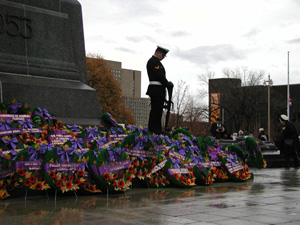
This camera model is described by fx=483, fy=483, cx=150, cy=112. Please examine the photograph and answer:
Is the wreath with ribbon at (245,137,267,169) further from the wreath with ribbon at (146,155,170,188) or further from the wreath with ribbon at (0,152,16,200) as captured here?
the wreath with ribbon at (0,152,16,200)

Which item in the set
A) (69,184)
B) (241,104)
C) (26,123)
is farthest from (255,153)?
(241,104)

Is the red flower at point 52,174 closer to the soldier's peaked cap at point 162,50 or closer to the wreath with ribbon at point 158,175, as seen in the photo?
the wreath with ribbon at point 158,175

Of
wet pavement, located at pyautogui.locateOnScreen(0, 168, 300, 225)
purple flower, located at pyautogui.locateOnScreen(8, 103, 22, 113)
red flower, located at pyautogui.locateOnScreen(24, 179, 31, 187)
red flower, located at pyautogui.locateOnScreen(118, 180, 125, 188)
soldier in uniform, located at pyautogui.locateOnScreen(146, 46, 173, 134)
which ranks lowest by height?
wet pavement, located at pyautogui.locateOnScreen(0, 168, 300, 225)

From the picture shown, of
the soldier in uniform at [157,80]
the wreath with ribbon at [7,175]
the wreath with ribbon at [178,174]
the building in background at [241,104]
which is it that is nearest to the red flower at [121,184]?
the wreath with ribbon at [178,174]

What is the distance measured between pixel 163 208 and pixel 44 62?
5.38 meters

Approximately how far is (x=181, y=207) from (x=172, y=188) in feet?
7.82

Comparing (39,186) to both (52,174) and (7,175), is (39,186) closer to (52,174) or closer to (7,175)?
(52,174)

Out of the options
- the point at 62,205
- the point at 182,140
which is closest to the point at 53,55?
the point at 182,140

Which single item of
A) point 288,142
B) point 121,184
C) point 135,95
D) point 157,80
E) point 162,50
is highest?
point 135,95

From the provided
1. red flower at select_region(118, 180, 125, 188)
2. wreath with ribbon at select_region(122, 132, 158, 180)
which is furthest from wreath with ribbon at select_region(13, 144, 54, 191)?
wreath with ribbon at select_region(122, 132, 158, 180)

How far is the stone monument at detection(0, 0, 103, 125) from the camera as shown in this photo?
31.9 feet

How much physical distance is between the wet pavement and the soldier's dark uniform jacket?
2.60m

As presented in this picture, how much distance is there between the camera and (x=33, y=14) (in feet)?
34.1

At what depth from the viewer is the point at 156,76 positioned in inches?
405
